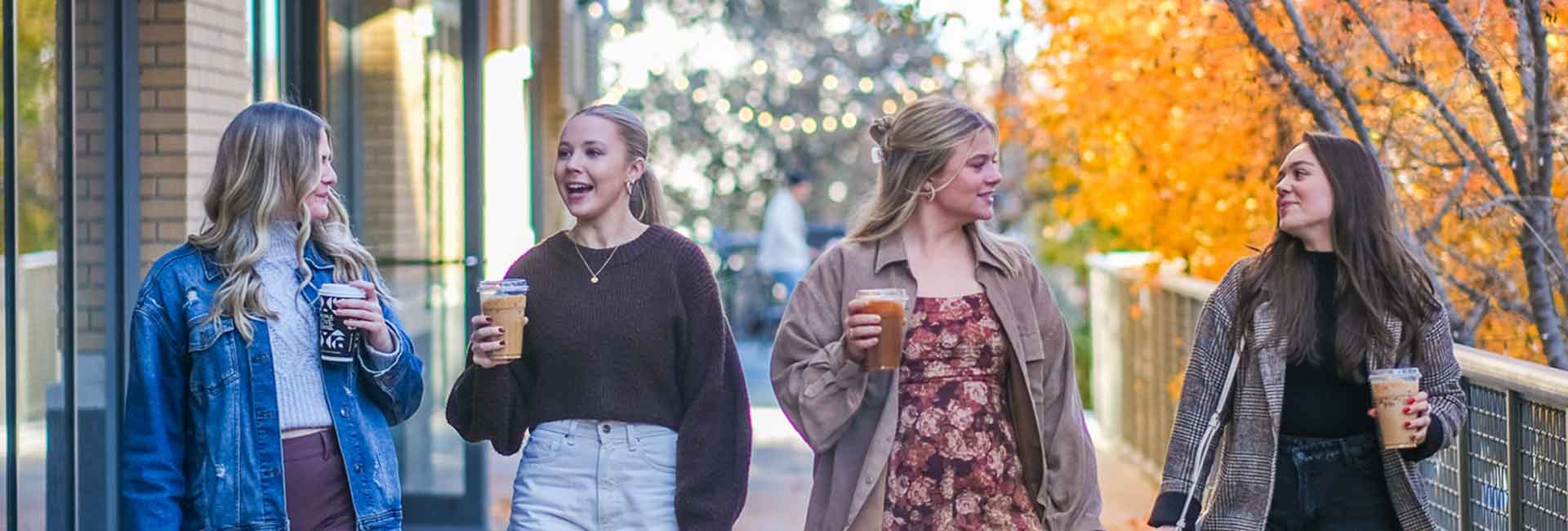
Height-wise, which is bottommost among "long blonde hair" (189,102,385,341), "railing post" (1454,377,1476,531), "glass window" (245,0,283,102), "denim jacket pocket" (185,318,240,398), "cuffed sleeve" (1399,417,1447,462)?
"railing post" (1454,377,1476,531)

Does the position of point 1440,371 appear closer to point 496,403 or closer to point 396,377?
point 496,403

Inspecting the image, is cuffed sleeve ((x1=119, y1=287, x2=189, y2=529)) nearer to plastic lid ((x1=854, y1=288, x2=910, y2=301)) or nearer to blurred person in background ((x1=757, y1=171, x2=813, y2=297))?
plastic lid ((x1=854, y1=288, x2=910, y2=301))

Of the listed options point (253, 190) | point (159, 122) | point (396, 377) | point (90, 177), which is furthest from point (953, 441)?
point (159, 122)

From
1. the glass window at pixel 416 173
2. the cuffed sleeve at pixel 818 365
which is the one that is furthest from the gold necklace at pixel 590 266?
the glass window at pixel 416 173

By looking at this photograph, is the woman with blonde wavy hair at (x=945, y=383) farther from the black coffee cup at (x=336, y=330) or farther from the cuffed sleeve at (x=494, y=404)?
the black coffee cup at (x=336, y=330)

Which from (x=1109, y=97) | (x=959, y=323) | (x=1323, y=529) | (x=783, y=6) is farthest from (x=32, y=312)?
(x=783, y=6)

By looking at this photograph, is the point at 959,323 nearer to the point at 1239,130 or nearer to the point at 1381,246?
the point at 1381,246

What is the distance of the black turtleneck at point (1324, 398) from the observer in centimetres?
407

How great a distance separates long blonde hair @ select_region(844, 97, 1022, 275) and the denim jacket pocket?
1.36 meters

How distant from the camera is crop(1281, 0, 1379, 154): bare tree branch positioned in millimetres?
5465

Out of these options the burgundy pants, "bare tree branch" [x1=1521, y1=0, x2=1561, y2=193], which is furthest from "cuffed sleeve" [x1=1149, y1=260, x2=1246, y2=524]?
the burgundy pants

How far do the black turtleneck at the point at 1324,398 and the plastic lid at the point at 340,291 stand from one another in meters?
1.98

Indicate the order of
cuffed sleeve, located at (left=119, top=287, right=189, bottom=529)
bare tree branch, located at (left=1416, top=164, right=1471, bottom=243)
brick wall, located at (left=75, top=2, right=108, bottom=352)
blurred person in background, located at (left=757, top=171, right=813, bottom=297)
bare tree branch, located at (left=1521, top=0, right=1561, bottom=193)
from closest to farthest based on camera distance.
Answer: cuffed sleeve, located at (left=119, top=287, right=189, bottom=529) < bare tree branch, located at (left=1521, top=0, right=1561, bottom=193) < brick wall, located at (left=75, top=2, right=108, bottom=352) < bare tree branch, located at (left=1416, top=164, right=1471, bottom=243) < blurred person in background, located at (left=757, top=171, right=813, bottom=297)

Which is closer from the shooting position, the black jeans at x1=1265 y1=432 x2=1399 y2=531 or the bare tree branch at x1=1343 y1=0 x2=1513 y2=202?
the black jeans at x1=1265 y1=432 x2=1399 y2=531
